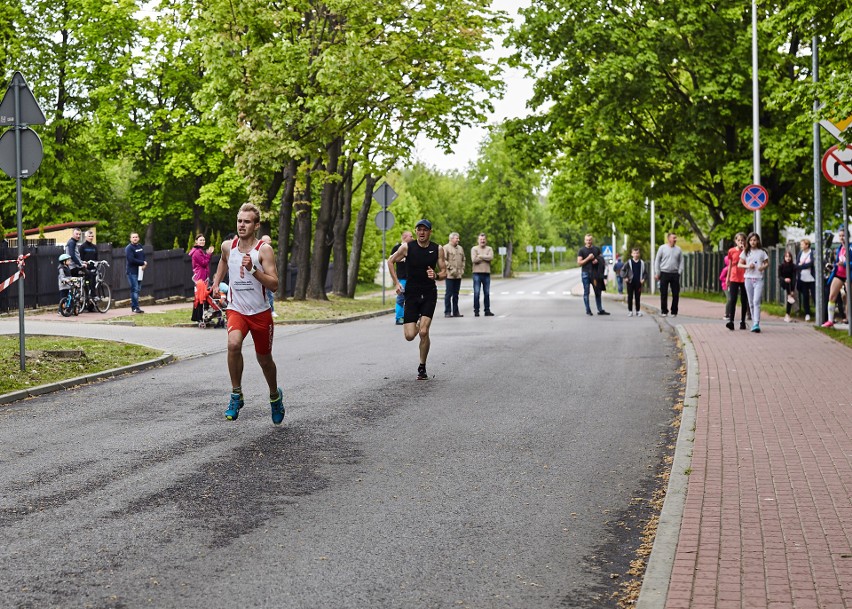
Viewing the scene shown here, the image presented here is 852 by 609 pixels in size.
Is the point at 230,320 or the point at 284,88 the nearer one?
the point at 230,320

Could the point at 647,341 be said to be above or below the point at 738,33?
below

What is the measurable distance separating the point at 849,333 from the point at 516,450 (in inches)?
441

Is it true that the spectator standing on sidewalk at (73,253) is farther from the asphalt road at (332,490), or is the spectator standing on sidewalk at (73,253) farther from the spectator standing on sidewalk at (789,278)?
the spectator standing on sidewalk at (789,278)

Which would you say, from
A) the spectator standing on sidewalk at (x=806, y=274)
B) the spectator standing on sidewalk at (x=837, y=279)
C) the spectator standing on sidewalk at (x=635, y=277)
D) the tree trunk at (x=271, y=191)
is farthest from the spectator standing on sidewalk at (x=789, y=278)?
the tree trunk at (x=271, y=191)

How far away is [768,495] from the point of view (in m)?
6.50

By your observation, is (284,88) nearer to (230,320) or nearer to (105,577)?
(230,320)

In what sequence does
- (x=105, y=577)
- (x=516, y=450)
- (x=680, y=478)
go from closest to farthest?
(x=105, y=577), (x=680, y=478), (x=516, y=450)

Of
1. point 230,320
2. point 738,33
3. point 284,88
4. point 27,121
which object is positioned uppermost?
point 738,33

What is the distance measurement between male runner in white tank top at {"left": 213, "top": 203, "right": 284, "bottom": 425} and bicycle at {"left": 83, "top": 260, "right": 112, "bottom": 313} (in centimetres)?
1714

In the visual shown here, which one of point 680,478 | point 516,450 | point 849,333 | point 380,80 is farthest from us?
point 380,80

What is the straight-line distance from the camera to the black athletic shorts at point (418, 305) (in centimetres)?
1327

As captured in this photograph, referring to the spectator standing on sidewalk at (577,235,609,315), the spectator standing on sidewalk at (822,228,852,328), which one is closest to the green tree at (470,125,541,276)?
the spectator standing on sidewalk at (577,235,609,315)

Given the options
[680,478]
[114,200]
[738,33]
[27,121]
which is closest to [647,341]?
[27,121]

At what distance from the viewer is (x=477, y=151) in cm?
10131
